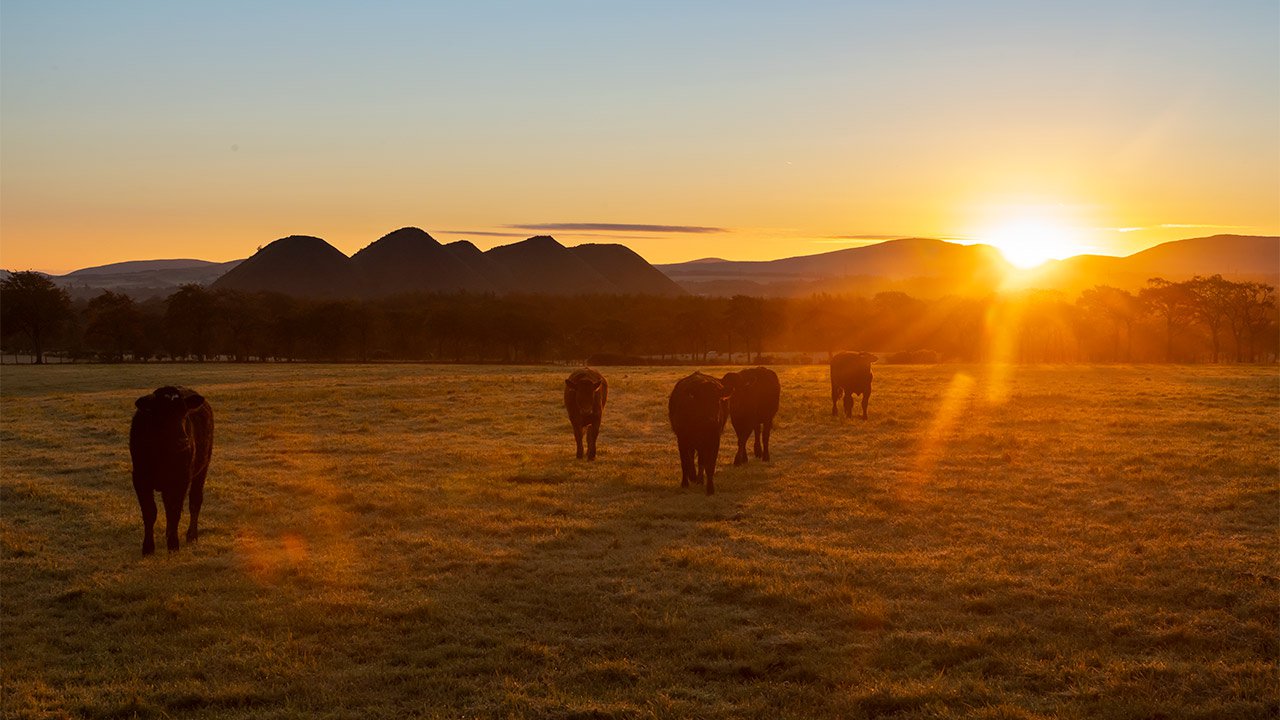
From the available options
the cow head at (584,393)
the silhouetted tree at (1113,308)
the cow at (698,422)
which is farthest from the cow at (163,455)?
the silhouetted tree at (1113,308)

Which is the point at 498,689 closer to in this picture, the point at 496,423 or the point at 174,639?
the point at 174,639

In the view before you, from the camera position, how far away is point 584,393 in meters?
20.4

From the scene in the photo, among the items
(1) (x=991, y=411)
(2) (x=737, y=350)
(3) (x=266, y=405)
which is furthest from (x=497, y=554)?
(2) (x=737, y=350)

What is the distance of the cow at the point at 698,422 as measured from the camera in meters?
16.4

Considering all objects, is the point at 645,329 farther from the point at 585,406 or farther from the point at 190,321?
the point at 585,406

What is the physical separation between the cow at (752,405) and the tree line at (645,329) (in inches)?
2443

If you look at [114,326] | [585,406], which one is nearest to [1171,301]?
[585,406]

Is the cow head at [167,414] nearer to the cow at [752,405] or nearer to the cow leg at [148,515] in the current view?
the cow leg at [148,515]

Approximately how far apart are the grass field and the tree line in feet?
212

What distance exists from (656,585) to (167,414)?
7.13 m

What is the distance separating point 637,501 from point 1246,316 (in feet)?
313

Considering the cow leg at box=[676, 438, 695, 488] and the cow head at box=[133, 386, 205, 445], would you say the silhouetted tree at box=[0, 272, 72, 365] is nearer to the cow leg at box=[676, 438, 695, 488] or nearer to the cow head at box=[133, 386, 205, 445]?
the cow head at box=[133, 386, 205, 445]

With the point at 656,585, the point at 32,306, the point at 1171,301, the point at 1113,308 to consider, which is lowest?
the point at 656,585

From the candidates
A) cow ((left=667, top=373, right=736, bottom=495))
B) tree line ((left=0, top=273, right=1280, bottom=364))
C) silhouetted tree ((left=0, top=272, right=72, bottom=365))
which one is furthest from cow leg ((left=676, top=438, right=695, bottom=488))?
silhouetted tree ((left=0, top=272, right=72, bottom=365))
